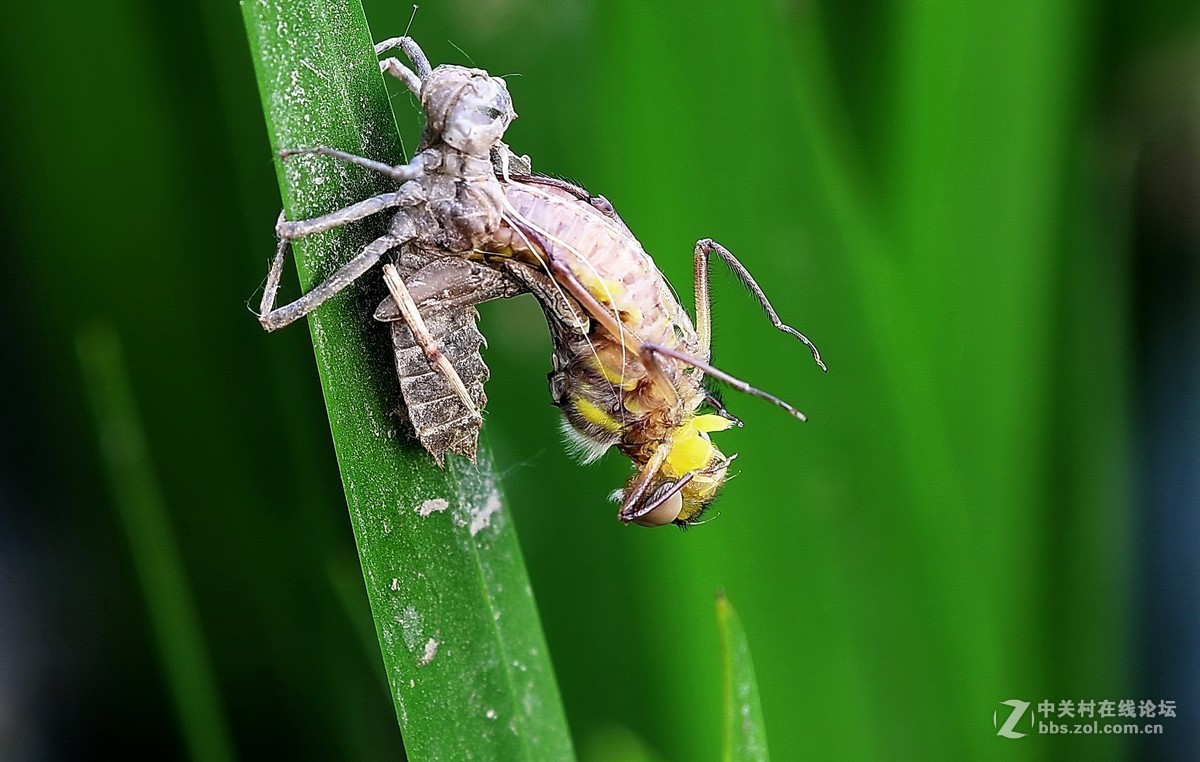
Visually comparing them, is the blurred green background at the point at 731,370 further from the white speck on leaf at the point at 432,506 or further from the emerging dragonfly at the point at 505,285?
the white speck on leaf at the point at 432,506

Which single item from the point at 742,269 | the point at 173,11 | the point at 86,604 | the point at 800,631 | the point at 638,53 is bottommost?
the point at 800,631

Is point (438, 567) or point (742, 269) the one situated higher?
point (742, 269)

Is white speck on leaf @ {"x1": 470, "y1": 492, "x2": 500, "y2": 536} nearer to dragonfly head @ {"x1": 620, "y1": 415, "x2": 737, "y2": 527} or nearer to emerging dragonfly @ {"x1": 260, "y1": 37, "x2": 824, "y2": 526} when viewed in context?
emerging dragonfly @ {"x1": 260, "y1": 37, "x2": 824, "y2": 526}

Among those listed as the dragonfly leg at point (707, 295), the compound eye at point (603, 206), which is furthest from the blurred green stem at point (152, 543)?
the dragonfly leg at point (707, 295)

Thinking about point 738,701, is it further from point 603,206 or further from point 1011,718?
point 1011,718

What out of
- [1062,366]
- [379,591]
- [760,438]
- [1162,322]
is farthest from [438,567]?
[1162,322]

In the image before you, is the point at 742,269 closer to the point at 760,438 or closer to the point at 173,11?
the point at 760,438

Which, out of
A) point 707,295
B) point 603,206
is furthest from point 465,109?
point 707,295
